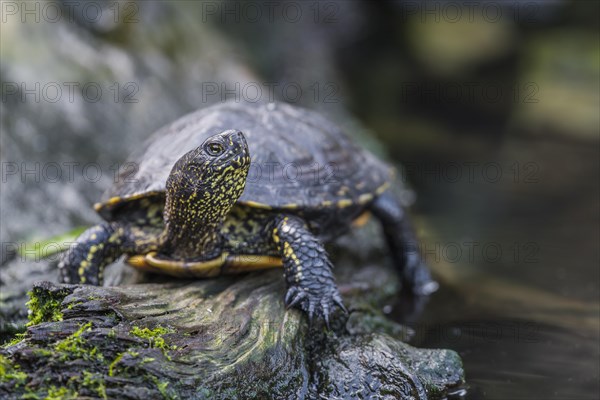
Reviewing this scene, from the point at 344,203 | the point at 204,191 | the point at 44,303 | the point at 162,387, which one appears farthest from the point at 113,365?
the point at 344,203

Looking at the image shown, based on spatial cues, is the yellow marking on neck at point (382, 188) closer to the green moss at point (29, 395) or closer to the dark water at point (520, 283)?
the dark water at point (520, 283)

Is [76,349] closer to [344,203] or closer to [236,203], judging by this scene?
[236,203]

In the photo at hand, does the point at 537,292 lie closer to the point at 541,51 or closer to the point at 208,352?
the point at 208,352

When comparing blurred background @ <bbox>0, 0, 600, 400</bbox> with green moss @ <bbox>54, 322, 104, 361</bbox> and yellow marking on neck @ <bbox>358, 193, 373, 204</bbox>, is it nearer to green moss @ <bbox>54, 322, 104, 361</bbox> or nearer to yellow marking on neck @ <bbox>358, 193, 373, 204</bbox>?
yellow marking on neck @ <bbox>358, 193, 373, 204</bbox>

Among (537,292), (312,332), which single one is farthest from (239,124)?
(537,292)

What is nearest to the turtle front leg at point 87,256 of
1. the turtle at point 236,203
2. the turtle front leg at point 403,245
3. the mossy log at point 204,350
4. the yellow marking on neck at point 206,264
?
the turtle at point 236,203

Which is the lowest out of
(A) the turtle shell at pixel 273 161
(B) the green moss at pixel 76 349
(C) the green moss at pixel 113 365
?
(C) the green moss at pixel 113 365

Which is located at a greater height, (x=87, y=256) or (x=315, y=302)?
(x=87, y=256)
